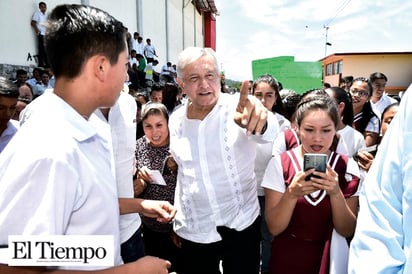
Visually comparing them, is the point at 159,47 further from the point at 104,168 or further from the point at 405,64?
the point at 104,168

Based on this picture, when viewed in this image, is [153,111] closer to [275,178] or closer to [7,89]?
[7,89]

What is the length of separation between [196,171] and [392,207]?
1110 millimetres

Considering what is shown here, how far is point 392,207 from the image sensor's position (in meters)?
0.84

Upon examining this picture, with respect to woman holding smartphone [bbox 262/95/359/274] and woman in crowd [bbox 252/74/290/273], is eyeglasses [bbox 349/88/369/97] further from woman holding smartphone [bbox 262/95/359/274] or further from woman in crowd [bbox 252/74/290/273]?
woman holding smartphone [bbox 262/95/359/274]

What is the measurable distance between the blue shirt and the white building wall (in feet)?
21.6

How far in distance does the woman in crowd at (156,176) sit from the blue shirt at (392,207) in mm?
1487

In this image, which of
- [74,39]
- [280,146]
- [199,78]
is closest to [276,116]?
[280,146]

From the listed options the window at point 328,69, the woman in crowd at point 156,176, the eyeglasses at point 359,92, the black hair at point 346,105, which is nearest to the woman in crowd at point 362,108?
the eyeglasses at point 359,92

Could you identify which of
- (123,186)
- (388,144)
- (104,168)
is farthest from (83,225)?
(123,186)

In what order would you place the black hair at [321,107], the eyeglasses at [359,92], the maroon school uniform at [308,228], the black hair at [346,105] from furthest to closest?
1. the eyeglasses at [359,92]
2. the black hair at [346,105]
3. the black hair at [321,107]
4. the maroon school uniform at [308,228]

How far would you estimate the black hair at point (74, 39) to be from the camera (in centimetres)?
95

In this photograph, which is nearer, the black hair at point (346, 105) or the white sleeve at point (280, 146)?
the white sleeve at point (280, 146)

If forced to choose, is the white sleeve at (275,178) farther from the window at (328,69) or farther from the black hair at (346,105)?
the window at (328,69)

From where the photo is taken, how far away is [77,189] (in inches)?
33.4
